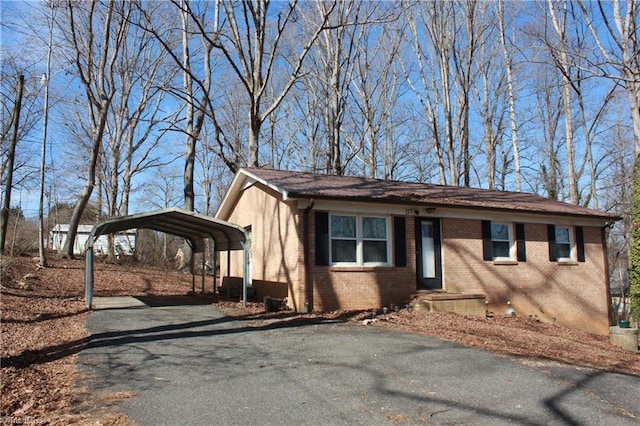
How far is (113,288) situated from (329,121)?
47.6ft

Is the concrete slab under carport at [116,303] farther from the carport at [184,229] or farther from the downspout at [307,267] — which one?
the downspout at [307,267]

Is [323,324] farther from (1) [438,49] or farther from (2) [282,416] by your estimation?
(1) [438,49]

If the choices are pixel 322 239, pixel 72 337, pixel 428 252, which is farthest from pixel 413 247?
pixel 72 337

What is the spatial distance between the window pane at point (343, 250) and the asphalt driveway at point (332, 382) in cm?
379

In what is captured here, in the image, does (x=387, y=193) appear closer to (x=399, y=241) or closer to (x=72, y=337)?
(x=399, y=241)

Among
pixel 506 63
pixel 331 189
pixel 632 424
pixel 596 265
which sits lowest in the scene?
pixel 632 424

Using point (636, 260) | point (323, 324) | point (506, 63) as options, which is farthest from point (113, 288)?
point (506, 63)

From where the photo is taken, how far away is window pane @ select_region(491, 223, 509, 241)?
15.3 m

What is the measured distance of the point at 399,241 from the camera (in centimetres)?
1352

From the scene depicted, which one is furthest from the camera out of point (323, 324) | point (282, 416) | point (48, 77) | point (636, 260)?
point (48, 77)

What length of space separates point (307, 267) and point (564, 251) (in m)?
9.69

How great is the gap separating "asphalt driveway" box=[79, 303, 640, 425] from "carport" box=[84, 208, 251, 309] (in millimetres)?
3064

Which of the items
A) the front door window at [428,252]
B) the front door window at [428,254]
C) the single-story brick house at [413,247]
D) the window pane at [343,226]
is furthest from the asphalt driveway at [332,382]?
the front door window at [428,252]

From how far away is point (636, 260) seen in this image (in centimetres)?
1623
